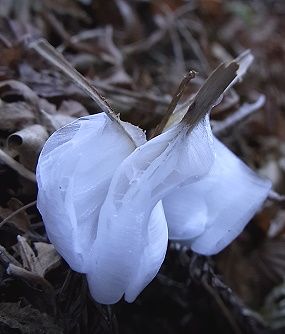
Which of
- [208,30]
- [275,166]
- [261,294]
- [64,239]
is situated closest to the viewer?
[64,239]

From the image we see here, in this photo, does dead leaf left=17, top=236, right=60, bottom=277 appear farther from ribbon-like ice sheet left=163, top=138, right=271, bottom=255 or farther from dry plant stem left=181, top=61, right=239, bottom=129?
dry plant stem left=181, top=61, right=239, bottom=129

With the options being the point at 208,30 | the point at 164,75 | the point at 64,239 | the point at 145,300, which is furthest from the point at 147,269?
the point at 208,30

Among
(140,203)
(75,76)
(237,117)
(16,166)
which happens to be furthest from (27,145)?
(237,117)

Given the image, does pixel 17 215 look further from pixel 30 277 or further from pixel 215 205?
pixel 215 205

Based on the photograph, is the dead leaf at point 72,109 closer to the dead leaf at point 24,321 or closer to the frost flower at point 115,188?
the frost flower at point 115,188

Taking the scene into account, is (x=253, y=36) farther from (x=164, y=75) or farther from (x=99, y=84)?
(x=99, y=84)

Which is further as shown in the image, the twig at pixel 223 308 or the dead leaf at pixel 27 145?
the twig at pixel 223 308

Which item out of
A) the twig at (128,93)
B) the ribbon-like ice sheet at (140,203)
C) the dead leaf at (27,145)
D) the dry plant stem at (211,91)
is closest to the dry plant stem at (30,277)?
the ribbon-like ice sheet at (140,203)

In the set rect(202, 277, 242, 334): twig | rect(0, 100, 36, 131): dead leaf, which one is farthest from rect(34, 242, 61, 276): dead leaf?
rect(202, 277, 242, 334): twig
